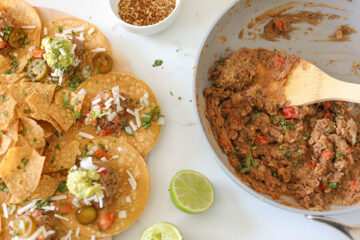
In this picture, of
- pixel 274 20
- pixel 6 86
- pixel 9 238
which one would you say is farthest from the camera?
pixel 274 20

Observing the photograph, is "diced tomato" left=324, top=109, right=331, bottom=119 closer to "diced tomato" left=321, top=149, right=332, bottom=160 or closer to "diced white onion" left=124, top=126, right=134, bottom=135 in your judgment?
"diced tomato" left=321, top=149, right=332, bottom=160

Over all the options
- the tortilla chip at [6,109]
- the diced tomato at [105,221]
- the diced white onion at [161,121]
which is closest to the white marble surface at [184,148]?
the diced white onion at [161,121]

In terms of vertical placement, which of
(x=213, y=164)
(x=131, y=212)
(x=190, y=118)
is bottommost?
(x=131, y=212)

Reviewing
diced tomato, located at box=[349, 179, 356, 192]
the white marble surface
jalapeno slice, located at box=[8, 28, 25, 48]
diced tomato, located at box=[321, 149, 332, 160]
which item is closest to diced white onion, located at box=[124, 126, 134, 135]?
the white marble surface

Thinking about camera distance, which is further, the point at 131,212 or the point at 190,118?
the point at 190,118

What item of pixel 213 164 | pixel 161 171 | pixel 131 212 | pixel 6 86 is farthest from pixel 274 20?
pixel 6 86

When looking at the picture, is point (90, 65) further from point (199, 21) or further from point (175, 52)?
point (199, 21)
